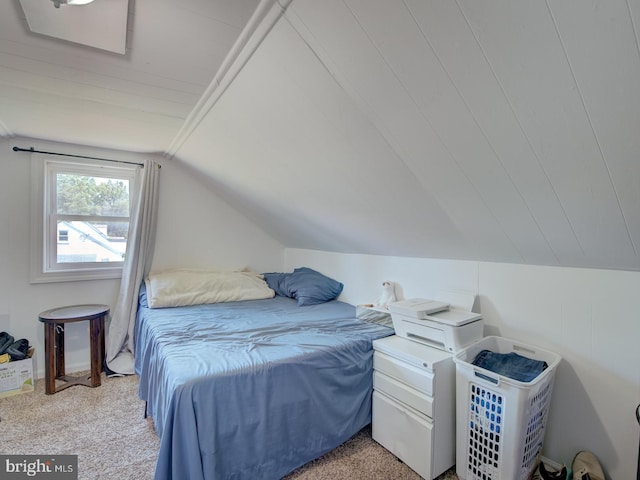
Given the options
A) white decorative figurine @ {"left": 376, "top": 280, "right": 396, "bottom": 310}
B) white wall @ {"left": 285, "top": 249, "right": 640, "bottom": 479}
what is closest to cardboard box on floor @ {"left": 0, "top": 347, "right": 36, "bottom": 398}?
white decorative figurine @ {"left": 376, "top": 280, "right": 396, "bottom": 310}

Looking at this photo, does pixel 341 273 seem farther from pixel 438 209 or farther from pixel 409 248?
pixel 438 209

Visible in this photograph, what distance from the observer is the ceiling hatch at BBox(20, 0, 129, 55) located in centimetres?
105

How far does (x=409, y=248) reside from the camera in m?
2.26

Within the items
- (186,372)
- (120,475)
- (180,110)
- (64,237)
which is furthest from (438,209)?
(64,237)

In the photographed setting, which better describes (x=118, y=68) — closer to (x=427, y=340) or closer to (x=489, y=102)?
(x=489, y=102)

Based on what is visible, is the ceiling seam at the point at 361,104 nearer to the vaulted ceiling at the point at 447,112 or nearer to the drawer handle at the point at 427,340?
the vaulted ceiling at the point at 447,112

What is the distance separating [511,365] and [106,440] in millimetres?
2382

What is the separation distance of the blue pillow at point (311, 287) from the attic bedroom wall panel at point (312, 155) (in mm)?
519

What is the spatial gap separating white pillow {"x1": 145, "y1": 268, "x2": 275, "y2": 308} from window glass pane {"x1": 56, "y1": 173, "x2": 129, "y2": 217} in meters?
0.78

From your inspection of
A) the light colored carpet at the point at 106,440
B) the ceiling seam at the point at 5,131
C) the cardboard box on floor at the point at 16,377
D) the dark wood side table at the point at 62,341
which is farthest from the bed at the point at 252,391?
the ceiling seam at the point at 5,131

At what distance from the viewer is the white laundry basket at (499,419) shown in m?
1.35

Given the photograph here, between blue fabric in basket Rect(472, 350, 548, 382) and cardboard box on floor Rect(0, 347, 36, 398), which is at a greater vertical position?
blue fabric in basket Rect(472, 350, 548, 382)

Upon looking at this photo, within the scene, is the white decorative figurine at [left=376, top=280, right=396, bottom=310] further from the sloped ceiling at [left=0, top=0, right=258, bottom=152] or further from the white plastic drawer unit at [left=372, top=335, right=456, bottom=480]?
the sloped ceiling at [left=0, top=0, right=258, bottom=152]

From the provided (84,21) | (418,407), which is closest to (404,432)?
(418,407)
